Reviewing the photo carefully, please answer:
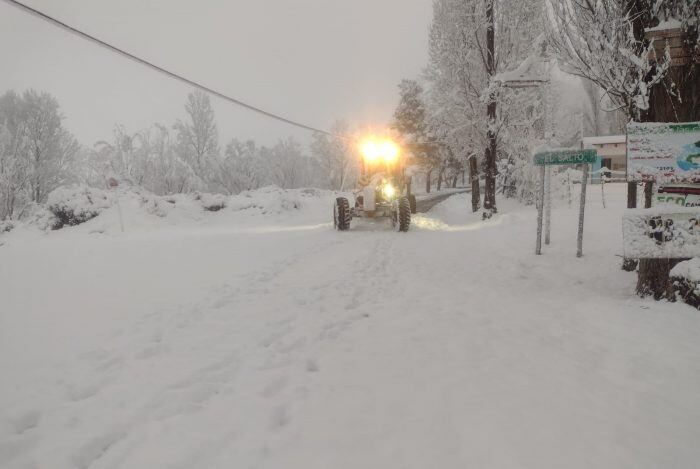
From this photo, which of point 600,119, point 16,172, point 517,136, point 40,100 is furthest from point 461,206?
point 600,119

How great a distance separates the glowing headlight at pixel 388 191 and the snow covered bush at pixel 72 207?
42.0 ft

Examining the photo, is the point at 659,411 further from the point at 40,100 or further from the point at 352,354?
the point at 40,100

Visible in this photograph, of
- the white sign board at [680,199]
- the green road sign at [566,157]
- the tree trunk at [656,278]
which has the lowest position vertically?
the tree trunk at [656,278]

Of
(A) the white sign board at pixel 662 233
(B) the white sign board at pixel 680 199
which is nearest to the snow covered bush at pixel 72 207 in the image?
(A) the white sign board at pixel 662 233

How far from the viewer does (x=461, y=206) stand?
2184 cm

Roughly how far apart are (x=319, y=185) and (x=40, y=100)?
28900 mm

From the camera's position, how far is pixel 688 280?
13.3 feet

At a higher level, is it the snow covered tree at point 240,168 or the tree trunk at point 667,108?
the snow covered tree at point 240,168

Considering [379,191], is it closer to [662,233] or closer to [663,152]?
[663,152]

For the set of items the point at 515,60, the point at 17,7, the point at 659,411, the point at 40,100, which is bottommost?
the point at 659,411

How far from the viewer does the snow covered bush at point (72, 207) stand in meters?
15.8

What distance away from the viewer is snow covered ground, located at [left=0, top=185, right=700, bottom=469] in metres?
1.95

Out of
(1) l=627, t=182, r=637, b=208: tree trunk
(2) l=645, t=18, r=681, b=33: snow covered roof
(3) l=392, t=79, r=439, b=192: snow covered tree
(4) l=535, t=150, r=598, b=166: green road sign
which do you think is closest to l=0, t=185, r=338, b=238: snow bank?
(4) l=535, t=150, r=598, b=166: green road sign

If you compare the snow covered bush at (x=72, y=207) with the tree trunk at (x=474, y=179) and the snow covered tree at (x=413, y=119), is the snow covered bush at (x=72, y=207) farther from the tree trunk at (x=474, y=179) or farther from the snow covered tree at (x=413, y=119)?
the snow covered tree at (x=413, y=119)
